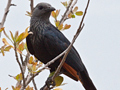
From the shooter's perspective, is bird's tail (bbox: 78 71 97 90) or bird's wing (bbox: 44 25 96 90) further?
bird's tail (bbox: 78 71 97 90)

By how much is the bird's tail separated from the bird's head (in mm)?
905

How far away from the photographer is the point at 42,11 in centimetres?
339

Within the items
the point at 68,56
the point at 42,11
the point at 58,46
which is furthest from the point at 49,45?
the point at 42,11

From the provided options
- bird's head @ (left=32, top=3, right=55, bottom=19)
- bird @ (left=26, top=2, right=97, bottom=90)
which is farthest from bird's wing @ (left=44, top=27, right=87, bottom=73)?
bird's head @ (left=32, top=3, right=55, bottom=19)

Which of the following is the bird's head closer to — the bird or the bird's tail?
the bird

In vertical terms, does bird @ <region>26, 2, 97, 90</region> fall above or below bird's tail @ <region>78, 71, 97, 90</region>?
above

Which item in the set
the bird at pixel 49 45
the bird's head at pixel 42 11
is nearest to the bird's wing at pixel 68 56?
the bird at pixel 49 45

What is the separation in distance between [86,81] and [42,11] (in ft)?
3.58

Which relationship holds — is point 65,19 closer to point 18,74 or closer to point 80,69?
point 80,69

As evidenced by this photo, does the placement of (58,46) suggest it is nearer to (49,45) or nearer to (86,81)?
(49,45)

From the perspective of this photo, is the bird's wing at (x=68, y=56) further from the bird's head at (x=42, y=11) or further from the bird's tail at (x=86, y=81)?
the bird's head at (x=42, y=11)

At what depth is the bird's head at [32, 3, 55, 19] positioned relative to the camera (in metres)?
3.30

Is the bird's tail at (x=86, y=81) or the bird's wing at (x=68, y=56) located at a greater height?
the bird's wing at (x=68, y=56)

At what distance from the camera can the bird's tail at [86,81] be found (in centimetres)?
336
